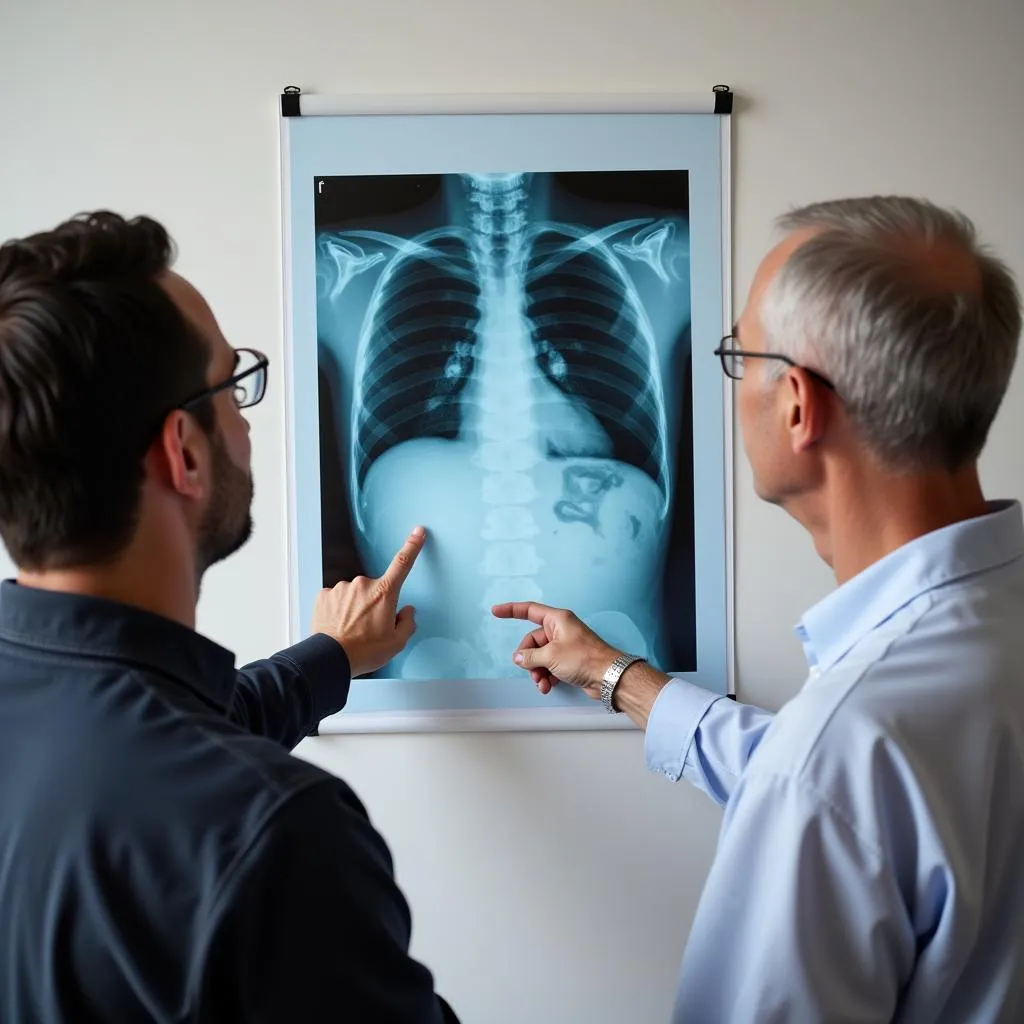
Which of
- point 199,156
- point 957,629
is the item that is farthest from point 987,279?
point 199,156

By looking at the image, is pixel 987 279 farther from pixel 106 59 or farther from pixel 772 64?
pixel 106 59

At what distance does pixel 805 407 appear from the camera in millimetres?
932

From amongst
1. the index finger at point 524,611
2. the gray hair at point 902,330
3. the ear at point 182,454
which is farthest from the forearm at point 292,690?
the gray hair at point 902,330

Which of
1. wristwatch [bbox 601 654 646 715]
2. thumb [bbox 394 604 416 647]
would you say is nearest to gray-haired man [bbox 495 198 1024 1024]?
wristwatch [bbox 601 654 646 715]

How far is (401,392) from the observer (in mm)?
1507

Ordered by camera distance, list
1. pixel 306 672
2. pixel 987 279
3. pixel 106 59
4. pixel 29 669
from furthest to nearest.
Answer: pixel 106 59, pixel 306 672, pixel 987 279, pixel 29 669

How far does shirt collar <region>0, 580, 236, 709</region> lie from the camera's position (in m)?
0.79

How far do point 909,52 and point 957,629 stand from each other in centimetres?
111

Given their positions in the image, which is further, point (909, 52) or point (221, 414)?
Answer: point (909, 52)

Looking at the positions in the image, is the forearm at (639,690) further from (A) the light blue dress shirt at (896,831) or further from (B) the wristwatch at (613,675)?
(A) the light blue dress shirt at (896,831)

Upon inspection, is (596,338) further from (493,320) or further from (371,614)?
(371,614)

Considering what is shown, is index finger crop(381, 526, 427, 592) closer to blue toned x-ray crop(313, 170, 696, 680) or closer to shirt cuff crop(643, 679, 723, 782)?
blue toned x-ray crop(313, 170, 696, 680)

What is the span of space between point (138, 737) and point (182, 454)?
0.27 metres

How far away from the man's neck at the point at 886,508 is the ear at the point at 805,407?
48 millimetres
